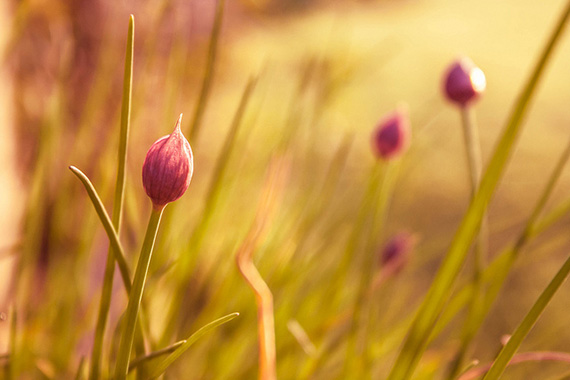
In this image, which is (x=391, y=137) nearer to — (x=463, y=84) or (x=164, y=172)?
(x=463, y=84)

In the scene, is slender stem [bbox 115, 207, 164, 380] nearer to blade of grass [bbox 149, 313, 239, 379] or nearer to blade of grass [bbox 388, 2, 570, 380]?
blade of grass [bbox 149, 313, 239, 379]

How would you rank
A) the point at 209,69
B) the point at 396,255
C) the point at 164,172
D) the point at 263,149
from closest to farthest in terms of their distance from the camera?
the point at 164,172, the point at 209,69, the point at 396,255, the point at 263,149

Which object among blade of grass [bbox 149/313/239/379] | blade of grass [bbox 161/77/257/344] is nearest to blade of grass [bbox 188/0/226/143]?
blade of grass [bbox 161/77/257/344]

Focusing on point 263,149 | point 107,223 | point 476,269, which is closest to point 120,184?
point 107,223

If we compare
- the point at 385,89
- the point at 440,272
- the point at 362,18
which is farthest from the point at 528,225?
the point at 362,18

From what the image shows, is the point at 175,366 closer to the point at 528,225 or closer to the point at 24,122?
the point at 528,225

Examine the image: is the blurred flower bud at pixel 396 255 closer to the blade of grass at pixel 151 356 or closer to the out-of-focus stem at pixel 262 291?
the out-of-focus stem at pixel 262 291

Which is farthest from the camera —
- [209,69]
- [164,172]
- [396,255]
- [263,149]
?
[263,149]
